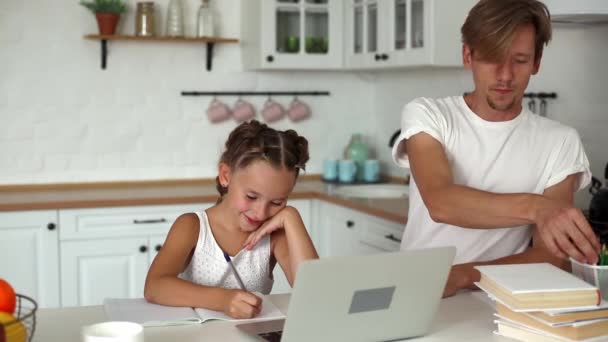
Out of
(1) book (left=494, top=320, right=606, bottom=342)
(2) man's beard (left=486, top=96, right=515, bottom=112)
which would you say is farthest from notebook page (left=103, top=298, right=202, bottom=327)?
(2) man's beard (left=486, top=96, right=515, bottom=112)

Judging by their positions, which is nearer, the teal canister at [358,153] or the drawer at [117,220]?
the drawer at [117,220]

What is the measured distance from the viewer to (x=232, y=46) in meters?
4.49

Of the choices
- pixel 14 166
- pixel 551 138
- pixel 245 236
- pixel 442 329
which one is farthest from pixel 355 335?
pixel 14 166

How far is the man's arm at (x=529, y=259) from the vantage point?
1.96 metres

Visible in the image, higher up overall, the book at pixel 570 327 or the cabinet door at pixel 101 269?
the book at pixel 570 327

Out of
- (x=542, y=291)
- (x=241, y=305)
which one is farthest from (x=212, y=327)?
(x=542, y=291)

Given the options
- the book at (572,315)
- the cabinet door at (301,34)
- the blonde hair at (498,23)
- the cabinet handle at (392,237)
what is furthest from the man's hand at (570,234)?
the cabinet door at (301,34)

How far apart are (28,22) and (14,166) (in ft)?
2.32

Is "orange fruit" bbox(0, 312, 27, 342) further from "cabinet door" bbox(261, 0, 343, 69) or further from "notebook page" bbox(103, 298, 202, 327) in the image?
"cabinet door" bbox(261, 0, 343, 69)

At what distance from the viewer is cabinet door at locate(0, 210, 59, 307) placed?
369cm

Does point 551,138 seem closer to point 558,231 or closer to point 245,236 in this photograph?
point 558,231

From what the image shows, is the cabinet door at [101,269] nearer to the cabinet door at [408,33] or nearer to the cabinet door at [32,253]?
the cabinet door at [32,253]

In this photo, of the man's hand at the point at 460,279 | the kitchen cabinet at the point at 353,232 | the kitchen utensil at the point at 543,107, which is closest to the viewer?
the man's hand at the point at 460,279

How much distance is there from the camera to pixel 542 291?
5.02 ft
